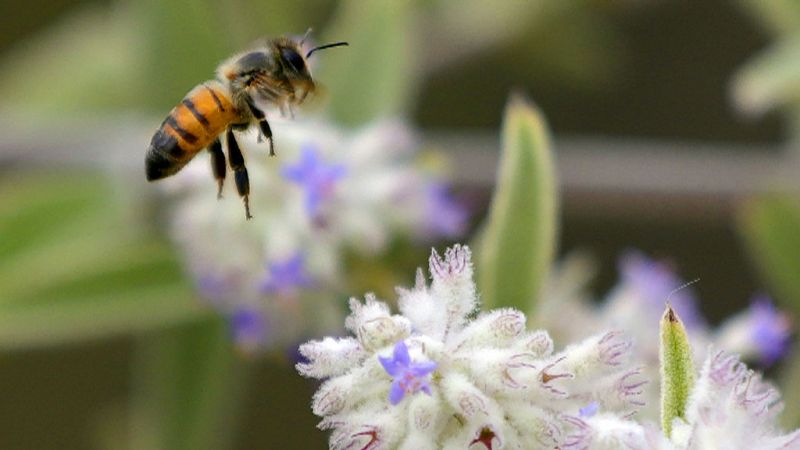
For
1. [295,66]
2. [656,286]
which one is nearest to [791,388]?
[656,286]

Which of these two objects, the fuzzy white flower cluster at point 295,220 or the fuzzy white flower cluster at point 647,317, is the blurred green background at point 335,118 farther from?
the fuzzy white flower cluster at point 647,317

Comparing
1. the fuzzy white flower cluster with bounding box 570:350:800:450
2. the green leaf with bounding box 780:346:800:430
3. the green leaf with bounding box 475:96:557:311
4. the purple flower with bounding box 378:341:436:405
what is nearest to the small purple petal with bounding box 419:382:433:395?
the purple flower with bounding box 378:341:436:405

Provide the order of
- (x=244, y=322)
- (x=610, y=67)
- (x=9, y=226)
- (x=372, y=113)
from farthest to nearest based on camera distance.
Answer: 1. (x=610, y=67)
2. (x=9, y=226)
3. (x=372, y=113)
4. (x=244, y=322)

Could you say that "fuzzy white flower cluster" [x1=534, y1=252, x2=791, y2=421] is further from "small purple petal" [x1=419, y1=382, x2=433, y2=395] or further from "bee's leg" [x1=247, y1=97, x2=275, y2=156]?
"small purple petal" [x1=419, y1=382, x2=433, y2=395]

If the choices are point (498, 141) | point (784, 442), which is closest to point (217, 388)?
point (498, 141)

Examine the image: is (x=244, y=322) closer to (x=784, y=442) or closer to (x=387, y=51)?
(x=387, y=51)
